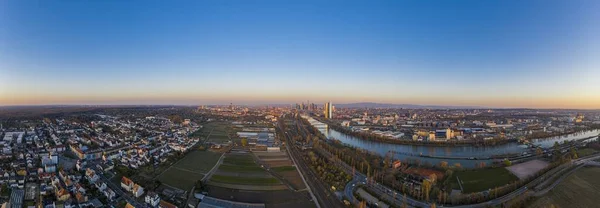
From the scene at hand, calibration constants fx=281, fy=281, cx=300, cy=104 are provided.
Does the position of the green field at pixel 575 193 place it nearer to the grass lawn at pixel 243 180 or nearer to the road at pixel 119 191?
the grass lawn at pixel 243 180

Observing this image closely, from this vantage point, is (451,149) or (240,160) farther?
(451,149)

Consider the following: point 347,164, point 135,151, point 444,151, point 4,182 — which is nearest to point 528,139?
point 444,151

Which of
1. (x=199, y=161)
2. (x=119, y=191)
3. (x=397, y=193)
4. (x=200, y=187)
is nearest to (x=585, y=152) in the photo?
(x=397, y=193)

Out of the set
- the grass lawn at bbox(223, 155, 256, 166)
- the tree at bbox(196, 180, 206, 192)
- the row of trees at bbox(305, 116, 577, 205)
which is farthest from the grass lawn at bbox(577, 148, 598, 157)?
the tree at bbox(196, 180, 206, 192)

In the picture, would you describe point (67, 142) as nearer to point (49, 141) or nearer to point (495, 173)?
point (49, 141)

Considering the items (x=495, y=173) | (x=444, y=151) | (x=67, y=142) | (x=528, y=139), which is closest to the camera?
(x=495, y=173)

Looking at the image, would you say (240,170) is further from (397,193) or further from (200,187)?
(397,193)

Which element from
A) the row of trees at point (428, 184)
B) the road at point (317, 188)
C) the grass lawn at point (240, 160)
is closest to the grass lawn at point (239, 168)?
the grass lawn at point (240, 160)
